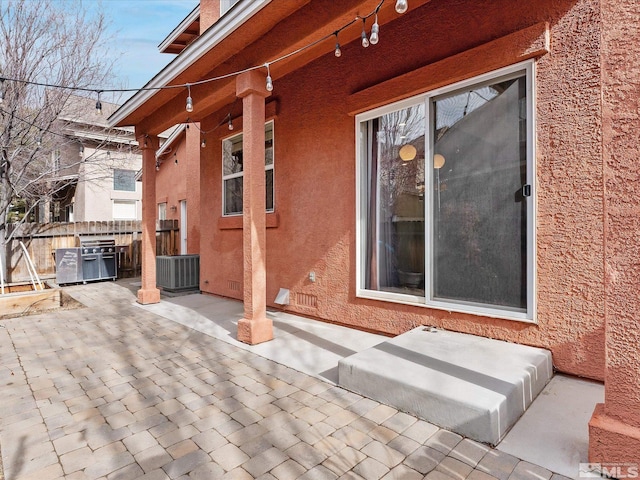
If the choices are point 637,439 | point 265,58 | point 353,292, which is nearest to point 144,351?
point 353,292

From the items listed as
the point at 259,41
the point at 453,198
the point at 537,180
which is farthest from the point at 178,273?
the point at 537,180

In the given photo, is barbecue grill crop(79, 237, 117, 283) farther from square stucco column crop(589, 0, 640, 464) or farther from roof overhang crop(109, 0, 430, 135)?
square stucco column crop(589, 0, 640, 464)

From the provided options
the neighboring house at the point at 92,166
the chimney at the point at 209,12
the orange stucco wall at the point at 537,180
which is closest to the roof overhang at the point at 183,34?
the chimney at the point at 209,12

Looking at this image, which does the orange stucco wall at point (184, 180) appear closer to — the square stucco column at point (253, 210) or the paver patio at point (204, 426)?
the square stucco column at point (253, 210)

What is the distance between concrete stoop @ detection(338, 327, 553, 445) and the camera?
2.02 m

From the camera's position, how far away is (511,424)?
2105mm

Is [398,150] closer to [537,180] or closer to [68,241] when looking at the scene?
[537,180]

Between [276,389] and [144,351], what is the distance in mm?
1804

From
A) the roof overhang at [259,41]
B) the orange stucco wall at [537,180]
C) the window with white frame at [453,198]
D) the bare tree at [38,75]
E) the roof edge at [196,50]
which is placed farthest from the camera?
the bare tree at [38,75]

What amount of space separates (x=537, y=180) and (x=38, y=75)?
8.99 metres

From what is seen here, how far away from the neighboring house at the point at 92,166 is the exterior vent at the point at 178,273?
2.90 meters

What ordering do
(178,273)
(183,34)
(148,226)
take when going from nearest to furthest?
(148,226), (178,273), (183,34)

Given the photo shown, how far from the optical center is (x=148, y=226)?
6082 mm

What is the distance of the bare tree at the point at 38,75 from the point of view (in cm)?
657
